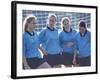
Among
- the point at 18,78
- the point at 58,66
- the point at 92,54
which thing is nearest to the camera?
the point at 18,78

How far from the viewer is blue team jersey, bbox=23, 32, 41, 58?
1.61m

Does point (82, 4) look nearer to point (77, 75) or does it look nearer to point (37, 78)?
point (77, 75)

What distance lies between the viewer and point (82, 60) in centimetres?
180

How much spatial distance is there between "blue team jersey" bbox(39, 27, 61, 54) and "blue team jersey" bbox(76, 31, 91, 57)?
18 centimetres

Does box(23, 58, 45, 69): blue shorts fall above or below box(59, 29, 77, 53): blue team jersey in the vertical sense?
below

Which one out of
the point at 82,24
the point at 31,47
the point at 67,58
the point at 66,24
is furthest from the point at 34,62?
the point at 82,24

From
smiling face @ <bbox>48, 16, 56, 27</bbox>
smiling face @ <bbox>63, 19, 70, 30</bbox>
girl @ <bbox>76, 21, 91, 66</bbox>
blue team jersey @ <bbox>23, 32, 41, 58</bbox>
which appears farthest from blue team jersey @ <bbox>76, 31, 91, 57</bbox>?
blue team jersey @ <bbox>23, 32, 41, 58</bbox>

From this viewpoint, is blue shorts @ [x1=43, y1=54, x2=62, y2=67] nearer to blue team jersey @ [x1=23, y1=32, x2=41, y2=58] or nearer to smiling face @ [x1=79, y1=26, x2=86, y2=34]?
blue team jersey @ [x1=23, y1=32, x2=41, y2=58]

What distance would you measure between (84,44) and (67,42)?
149 mm

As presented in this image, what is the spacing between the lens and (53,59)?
170cm

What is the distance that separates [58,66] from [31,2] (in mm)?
500

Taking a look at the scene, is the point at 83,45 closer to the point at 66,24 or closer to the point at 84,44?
the point at 84,44
